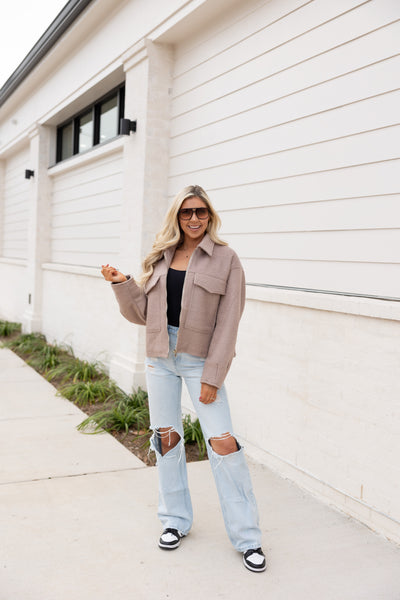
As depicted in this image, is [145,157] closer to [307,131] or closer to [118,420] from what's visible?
[307,131]

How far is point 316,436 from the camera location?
3.61m

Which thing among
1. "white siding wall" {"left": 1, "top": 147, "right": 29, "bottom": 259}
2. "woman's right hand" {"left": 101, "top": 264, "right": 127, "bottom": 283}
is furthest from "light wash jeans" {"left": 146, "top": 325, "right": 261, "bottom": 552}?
"white siding wall" {"left": 1, "top": 147, "right": 29, "bottom": 259}

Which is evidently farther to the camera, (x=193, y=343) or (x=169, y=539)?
(x=169, y=539)

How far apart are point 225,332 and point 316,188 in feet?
5.18

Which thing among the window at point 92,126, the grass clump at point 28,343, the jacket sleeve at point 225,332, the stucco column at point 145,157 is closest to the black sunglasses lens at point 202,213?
the jacket sleeve at point 225,332

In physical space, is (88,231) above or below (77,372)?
above

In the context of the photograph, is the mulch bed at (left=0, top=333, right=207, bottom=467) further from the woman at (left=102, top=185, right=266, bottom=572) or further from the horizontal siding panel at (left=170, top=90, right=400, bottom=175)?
the horizontal siding panel at (left=170, top=90, right=400, bottom=175)

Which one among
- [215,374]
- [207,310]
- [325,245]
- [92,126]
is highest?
[92,126]

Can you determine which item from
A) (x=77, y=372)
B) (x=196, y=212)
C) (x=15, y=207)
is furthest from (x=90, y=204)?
(x=196, y=212)

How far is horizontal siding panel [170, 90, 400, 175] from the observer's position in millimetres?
3244

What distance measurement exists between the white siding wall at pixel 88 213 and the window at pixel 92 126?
0.42m

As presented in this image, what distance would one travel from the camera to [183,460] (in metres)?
3.02

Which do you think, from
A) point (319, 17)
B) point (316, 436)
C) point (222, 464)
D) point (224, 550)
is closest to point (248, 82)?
point (319, 17)

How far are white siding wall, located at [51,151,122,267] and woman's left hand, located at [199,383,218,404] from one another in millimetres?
4479
